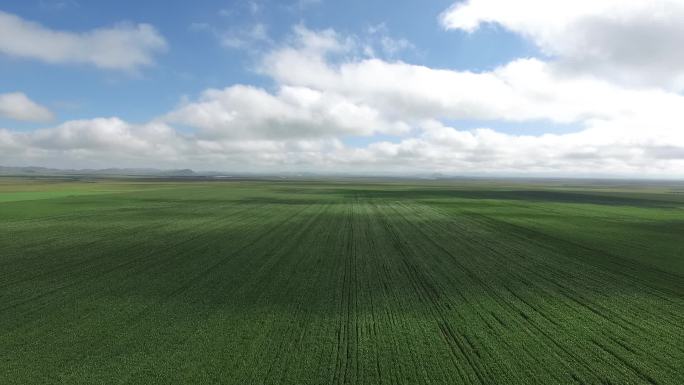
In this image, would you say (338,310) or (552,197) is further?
(552,197)

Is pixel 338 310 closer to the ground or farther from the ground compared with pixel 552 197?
closer to the ground

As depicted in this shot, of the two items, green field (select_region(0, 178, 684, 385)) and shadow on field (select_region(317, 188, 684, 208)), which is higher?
shadow on field (select_region(317, 188, 684, 208))

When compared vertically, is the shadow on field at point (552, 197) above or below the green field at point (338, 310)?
above

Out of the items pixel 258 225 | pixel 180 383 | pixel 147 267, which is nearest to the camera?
pixel 180 383

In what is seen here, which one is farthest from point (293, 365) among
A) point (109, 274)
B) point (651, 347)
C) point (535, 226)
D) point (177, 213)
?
point (177, 213)

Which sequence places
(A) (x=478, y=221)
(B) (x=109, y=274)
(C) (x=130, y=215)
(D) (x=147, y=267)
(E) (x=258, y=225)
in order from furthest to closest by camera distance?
(C) (x=130, y=215), (A) (x=478, y=221), (E) (x=258, y=225), (D) (x=147, y=267), (B) (x=109, y=274)

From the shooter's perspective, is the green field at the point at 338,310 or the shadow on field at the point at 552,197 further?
the shadow on field at the point at 552,197

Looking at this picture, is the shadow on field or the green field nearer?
the green field

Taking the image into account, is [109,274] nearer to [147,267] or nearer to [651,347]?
[147,267]
